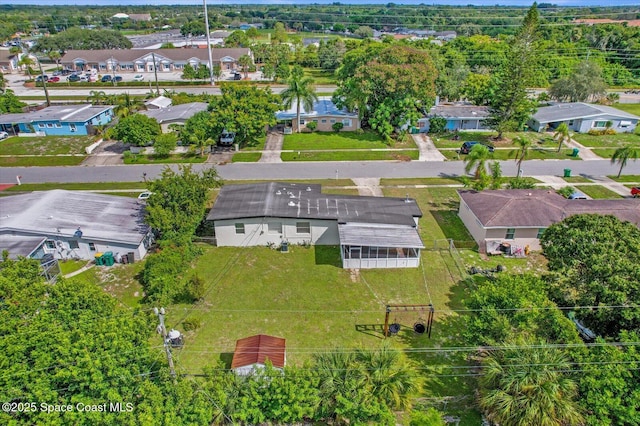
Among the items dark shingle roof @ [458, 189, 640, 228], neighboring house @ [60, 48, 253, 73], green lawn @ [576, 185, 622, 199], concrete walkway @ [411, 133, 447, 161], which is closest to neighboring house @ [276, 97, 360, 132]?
concrete walkway @ [411, 133, 447, 161]

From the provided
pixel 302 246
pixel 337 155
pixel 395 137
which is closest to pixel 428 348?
pixel 302 246

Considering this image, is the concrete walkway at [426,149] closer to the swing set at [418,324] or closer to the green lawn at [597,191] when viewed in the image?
the green lawn at [597,191]

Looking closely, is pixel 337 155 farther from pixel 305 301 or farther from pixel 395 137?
pixel 305 301

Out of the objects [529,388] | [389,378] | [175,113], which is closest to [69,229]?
[389,378]

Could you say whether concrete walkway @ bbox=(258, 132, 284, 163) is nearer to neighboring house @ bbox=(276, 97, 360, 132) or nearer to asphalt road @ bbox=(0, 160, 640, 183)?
asphalt road @ bbox=(0, 160, 640, 183)

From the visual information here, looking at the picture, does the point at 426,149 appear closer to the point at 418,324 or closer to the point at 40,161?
the point at 418,324

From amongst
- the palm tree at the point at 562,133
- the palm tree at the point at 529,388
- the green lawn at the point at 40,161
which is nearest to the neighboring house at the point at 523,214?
the palm tree at the point at 529,388
